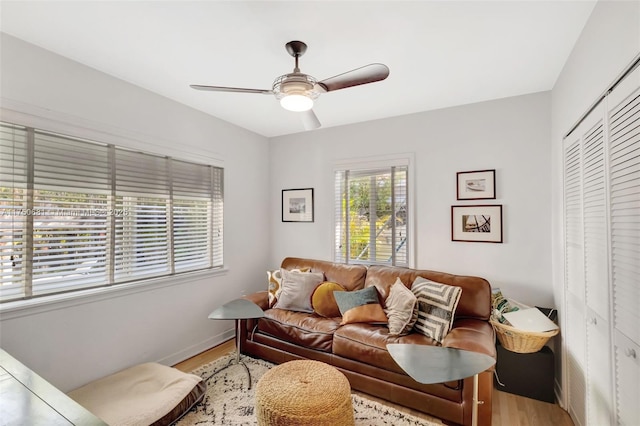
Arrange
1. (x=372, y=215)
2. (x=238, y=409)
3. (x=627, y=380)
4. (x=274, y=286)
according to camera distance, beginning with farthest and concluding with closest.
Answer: (x=372, y=215), (x=274, y=286), (x=238, y=409), (x=627, y=380)

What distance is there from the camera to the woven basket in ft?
7.33

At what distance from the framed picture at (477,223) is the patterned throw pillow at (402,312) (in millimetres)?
945

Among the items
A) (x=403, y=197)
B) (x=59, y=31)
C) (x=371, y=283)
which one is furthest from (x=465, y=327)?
(x=59, y=31)

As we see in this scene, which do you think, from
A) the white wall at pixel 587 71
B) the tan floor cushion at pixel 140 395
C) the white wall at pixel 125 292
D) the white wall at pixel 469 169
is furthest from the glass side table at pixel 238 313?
the white wall at pixel 587 71

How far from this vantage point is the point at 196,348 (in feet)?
10.1

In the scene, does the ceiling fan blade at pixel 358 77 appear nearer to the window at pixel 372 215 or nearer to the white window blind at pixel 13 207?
the window at pixel 372 215

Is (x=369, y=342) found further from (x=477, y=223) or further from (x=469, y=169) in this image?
(x=469, y=169)

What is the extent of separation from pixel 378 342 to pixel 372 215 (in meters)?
1.60

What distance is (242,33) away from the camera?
6.05 ft

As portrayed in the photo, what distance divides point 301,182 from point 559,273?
288cm

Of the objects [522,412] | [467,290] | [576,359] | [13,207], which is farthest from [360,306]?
[13,207]

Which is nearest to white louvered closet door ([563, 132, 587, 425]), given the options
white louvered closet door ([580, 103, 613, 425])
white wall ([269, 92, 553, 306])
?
white louvered closet door ([580, 103, 613, 425])

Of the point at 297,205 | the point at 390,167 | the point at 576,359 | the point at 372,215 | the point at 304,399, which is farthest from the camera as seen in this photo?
the point at 297,205

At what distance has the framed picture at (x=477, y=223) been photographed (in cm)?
282
